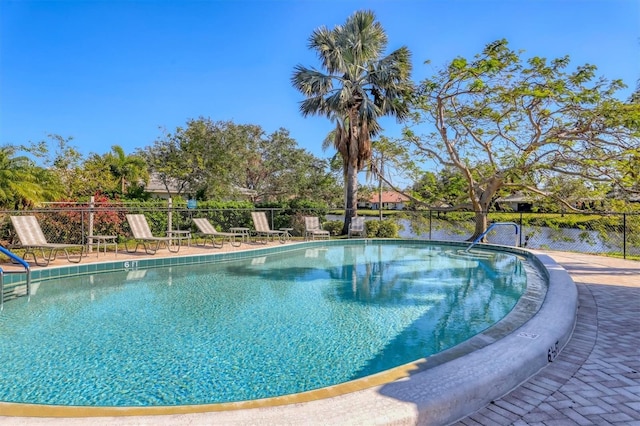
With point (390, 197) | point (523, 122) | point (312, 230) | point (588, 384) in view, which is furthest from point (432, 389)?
point (390, 197)

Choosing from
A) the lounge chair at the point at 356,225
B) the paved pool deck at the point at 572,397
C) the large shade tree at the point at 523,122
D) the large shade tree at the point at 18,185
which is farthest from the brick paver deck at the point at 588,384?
the large shade tree at the point at 18,185

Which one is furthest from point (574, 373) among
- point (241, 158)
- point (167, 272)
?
point (241, 158)

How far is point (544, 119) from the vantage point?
12289 millimetres

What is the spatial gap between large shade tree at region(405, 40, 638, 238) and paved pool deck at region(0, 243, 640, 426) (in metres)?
8.97

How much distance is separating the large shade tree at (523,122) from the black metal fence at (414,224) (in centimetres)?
153

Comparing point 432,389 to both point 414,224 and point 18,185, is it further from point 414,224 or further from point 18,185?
point 414,224

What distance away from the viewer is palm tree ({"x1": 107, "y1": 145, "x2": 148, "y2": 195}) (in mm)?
22109

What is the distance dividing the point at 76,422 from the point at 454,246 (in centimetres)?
1318

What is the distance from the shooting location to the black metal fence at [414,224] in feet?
36.0

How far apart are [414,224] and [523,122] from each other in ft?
20.8

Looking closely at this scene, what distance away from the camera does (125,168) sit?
22.2 m

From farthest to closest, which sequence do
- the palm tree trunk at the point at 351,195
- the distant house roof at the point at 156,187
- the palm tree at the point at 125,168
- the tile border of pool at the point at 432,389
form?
the distant house roof at the point at 156,187, the palm tree at the point at 125,168, the palm tree trunk at the point at 351,195, the tile border of pool at the point at 432,389

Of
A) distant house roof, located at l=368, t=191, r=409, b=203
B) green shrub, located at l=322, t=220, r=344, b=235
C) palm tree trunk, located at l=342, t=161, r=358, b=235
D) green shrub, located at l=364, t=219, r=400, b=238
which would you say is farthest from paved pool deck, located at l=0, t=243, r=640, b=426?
distant house roof, located at l=368, t=191, r=409, b=203

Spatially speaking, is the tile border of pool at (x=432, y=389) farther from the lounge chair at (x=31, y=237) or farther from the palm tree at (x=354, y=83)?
the palm tree at (x=354, y=83)
